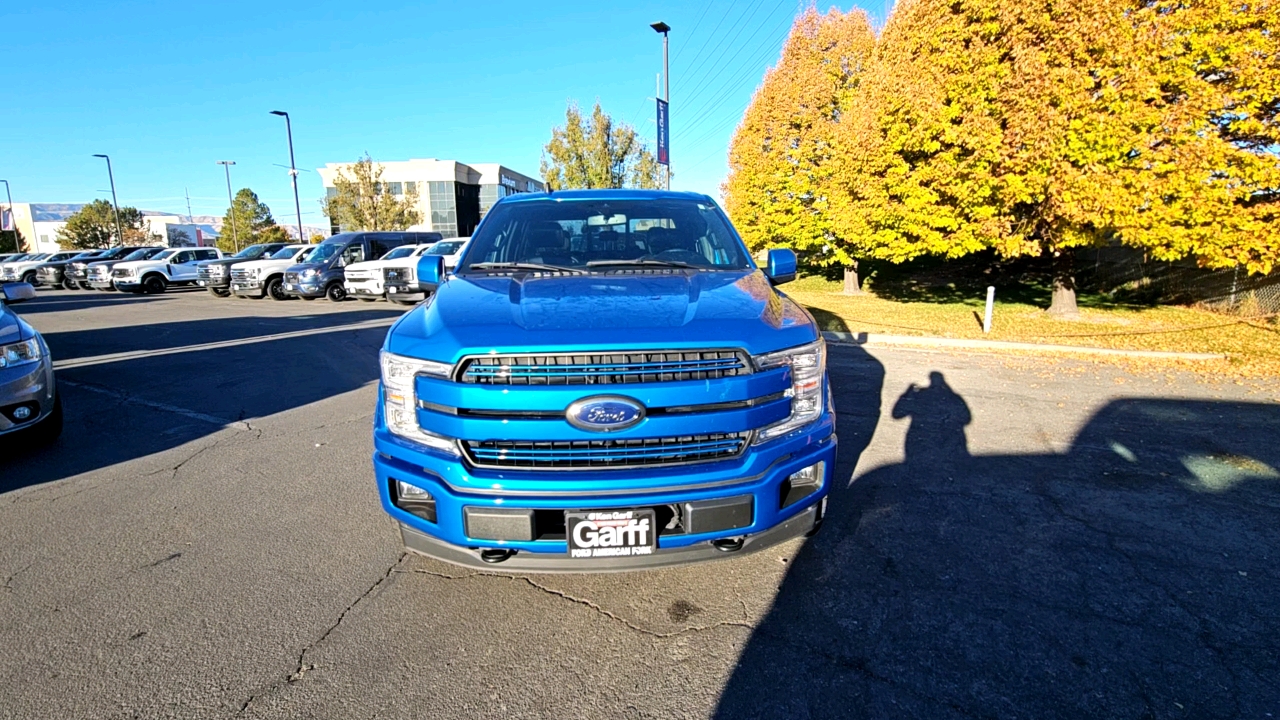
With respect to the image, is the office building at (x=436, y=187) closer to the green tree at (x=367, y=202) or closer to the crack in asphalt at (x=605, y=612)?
the green tree at (x=367, y=202)

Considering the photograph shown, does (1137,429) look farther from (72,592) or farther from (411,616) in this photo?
(72,592)

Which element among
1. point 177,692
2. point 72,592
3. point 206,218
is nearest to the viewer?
point 177,692

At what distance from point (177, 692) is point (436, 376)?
4.87ft

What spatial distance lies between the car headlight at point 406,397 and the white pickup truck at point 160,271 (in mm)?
27386

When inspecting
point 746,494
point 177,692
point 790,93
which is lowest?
point 177,692

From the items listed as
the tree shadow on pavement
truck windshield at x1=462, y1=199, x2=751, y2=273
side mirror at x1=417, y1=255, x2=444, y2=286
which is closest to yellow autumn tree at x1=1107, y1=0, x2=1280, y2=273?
the tree shadow on pavement

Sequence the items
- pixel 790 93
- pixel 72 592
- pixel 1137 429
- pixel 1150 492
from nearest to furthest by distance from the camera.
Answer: pixel 72 592 < pixel 1150 492 < pixel 1137 429 < pixel 790 93

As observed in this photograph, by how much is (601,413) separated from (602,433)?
81mm

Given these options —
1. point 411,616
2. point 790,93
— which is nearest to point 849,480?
point 411,616

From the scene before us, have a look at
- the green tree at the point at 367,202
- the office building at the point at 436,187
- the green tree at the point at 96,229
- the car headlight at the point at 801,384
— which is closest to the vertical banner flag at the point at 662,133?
the car headlight at the point at 801,384

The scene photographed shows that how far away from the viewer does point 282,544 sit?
3.36 metres

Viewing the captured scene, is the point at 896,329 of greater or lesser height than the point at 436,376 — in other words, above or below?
below

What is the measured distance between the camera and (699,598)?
281cm

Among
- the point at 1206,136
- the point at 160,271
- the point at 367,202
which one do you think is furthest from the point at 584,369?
the point at 367,202
